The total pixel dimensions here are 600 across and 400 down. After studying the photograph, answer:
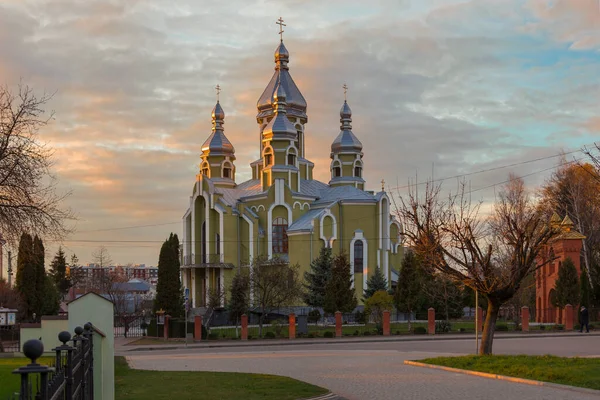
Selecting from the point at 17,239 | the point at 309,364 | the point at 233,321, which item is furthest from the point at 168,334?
the point at 309,364

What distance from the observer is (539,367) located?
16.7m

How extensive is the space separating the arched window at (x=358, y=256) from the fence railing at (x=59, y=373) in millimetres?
47803

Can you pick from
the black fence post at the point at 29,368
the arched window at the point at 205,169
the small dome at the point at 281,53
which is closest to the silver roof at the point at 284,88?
the small dome at the point at 281,53

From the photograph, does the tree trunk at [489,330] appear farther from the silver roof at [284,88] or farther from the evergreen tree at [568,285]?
the silver roof at [284,88]

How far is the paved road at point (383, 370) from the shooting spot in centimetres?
1412

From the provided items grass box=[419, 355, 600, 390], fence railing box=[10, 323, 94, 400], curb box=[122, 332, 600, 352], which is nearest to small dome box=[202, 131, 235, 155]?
curb box=[122, 332, 600, 352]

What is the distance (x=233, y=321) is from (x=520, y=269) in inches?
1245

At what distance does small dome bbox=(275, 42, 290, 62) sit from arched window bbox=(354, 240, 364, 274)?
19.8 metres

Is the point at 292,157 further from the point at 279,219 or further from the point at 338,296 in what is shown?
Result: the point at 338,296

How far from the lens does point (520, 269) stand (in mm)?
19703

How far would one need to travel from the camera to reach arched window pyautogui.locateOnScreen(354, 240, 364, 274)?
55741mm

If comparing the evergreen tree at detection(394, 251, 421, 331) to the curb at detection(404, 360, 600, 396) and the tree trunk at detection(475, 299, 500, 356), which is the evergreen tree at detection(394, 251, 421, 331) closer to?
the tree trunk at detection(475, 299, 500, 356)

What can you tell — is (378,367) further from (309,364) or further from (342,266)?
(342,266)

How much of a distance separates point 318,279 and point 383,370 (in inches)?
1212
